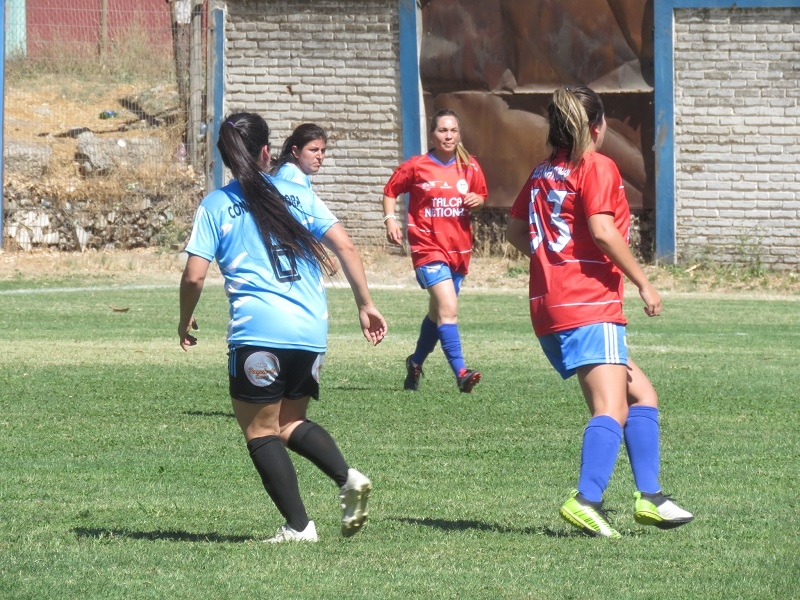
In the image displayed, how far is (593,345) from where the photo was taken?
5.20m

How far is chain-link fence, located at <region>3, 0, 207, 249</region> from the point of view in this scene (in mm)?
20031

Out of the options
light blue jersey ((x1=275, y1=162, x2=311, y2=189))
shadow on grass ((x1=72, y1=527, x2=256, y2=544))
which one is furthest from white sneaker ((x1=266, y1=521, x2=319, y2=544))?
light blue jersey ((x1=275, y1=162, x2=311, y2=189))

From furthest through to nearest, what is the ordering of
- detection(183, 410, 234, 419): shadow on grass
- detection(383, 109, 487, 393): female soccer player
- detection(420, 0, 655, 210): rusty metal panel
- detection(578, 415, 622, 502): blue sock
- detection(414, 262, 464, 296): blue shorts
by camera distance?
detection(420, 0, 655, 210): rusty metal panel < detection(414, 262, 464, 296): blue shorts < detection(383, 109, 487, 393): female soccer player < detection(183, 410, 234, 419): shadow on grass < detection(578, 415, 622, 502): blue sock

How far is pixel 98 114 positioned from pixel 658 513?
17.2 meters

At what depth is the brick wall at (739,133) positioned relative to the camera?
1816 cm

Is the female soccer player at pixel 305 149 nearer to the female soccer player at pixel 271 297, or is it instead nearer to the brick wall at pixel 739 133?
the female soccer player at pixel 271 297

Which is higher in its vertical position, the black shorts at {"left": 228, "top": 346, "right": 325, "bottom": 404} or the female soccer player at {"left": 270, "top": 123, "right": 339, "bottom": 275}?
the female soccer player at {"left": 270, "top": 123, "right": 339, "bottom": 275}

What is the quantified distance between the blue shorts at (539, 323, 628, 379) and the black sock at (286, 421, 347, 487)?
0.95m

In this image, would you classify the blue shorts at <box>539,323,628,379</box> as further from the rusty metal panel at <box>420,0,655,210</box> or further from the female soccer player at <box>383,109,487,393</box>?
the rusty metal panel at <box>420,0,655,210</box>

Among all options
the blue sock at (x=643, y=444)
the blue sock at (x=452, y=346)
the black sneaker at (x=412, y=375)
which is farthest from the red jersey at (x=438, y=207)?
the blue sock at (x=643, y=444)

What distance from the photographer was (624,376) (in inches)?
207

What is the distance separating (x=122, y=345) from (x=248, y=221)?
690 cm

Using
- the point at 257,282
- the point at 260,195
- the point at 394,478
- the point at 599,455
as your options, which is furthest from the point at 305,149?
the point at 599,455

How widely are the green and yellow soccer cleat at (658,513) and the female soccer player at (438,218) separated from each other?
14.5 ft
